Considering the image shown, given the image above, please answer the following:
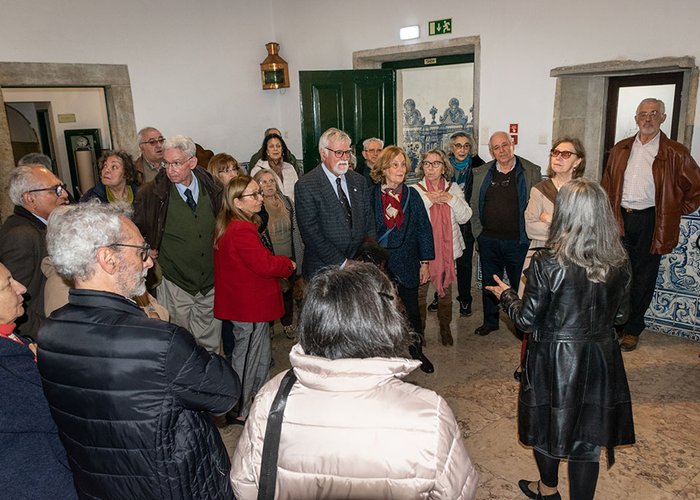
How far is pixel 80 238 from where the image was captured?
1.72m

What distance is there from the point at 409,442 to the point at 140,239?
1.15 m

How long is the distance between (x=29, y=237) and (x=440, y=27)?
5.03m

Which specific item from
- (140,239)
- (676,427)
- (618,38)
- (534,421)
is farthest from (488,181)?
(140,239)

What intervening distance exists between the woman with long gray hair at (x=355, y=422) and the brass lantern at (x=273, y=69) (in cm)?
674

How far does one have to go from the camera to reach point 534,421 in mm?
2498

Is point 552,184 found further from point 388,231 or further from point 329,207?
point 329,207

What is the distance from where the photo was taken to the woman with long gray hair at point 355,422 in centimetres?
129

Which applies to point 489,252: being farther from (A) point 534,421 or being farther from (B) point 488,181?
(A) point 534,421

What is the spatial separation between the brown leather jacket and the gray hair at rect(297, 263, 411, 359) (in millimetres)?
3700

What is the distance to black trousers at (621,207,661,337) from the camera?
454cm

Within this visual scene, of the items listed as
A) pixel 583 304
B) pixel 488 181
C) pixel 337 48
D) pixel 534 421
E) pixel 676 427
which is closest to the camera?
pixel 583 304

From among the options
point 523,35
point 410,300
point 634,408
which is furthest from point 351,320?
point 523,35

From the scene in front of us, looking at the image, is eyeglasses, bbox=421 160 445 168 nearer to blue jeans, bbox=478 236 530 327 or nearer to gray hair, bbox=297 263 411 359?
blue jeans, bbox=478 236 530 327

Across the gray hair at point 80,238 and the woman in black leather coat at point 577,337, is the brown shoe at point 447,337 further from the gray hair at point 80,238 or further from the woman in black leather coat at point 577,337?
the gray hair at point 80,238
